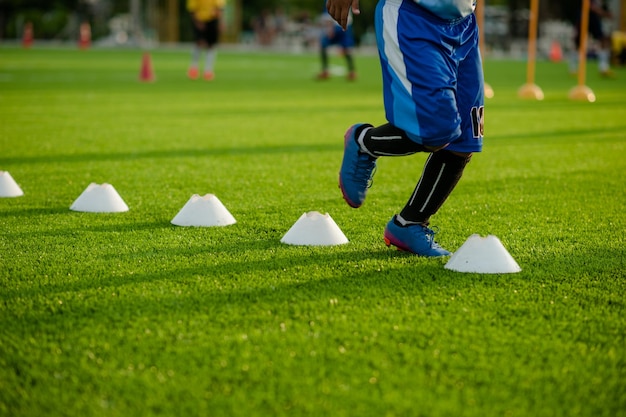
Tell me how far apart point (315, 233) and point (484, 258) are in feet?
2.80

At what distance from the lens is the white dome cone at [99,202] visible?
189 inches

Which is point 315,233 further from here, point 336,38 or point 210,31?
point 336,38

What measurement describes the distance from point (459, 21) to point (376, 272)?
3.65ft

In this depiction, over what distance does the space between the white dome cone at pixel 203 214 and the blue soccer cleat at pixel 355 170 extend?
86 centimetres

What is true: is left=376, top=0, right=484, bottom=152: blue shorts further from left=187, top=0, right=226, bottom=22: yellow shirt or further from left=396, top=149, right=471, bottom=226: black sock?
left=187, top=0, right=226, bottom=22: yellow shirt

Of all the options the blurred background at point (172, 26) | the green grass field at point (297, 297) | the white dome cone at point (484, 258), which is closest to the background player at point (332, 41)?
the green grass field at point (297, 297)

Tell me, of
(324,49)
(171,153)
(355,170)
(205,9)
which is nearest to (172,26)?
(205,9)

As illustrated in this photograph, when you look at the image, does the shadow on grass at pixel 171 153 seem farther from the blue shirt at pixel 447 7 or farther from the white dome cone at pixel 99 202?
the blue shirt at pixel 447 7

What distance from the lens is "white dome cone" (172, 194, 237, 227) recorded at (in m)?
4.43

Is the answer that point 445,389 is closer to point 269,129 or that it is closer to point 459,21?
point 459,21

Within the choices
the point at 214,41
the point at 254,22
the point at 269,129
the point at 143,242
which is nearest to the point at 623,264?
the point at 143,242

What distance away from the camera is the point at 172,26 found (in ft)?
162

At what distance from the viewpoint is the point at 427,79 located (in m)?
3.43

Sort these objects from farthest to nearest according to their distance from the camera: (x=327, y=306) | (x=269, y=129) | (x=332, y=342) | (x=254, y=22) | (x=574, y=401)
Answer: (x=254, y=22) < (x=269, y=129) < (x=327, y=306) < (x=332, y=342) < (x=574, y=401)
